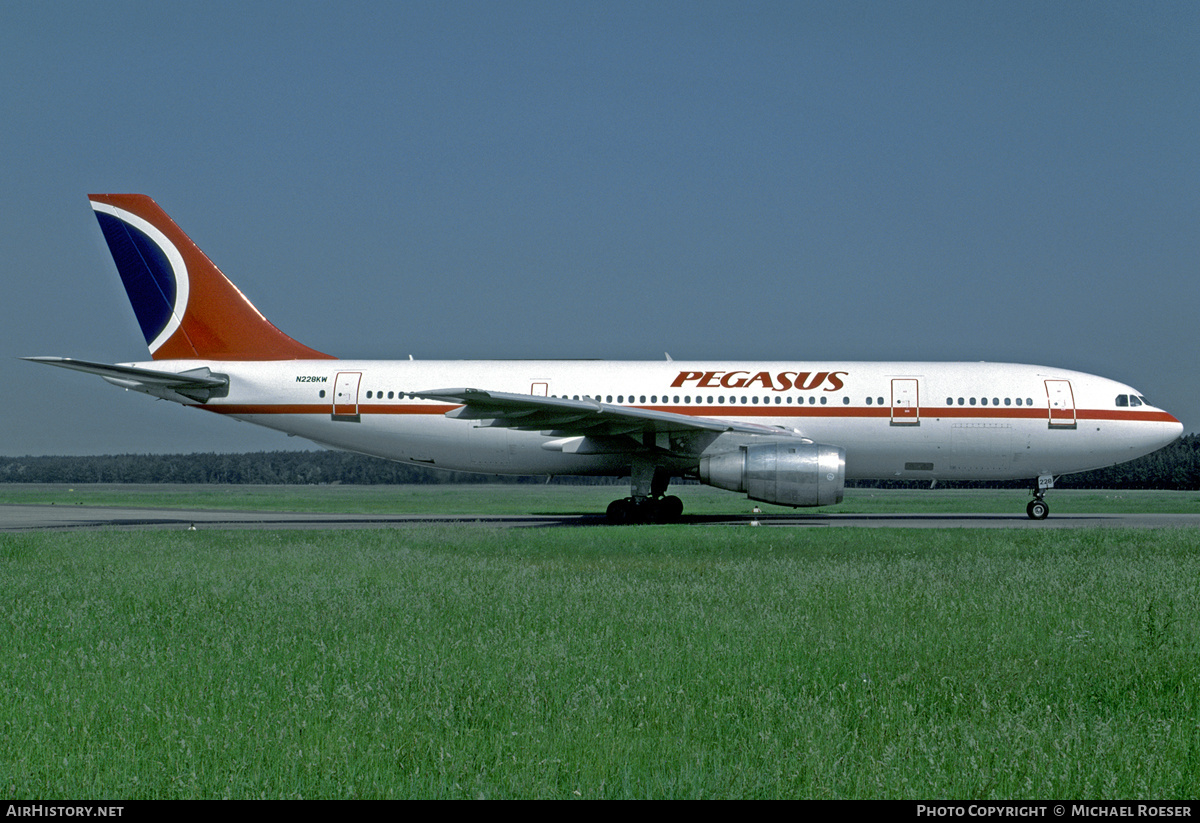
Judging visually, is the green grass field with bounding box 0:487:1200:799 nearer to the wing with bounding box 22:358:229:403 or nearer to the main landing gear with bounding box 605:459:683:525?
the main landing gear with bounding box 605:459:683:525

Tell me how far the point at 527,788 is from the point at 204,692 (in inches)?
94.6

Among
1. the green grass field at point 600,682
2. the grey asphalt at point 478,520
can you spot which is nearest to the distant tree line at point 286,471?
the grey asphalt at point 478,520

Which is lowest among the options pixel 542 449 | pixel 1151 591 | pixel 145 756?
pixel 145 756

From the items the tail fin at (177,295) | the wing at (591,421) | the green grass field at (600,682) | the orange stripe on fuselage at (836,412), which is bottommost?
the green grass field at (600,682)

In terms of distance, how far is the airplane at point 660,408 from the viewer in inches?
813

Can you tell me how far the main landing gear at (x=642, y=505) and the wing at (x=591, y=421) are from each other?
69 cm

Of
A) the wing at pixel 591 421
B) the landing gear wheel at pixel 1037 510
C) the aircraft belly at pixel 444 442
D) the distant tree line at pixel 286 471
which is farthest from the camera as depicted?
the distant tree line at pixel 286 471

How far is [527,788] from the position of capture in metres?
4.02

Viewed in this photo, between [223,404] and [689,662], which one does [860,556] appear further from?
[223,404]

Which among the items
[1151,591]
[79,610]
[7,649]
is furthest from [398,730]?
[1151,591]

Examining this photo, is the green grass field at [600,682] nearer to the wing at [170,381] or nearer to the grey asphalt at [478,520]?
the grey asphalt at [478,520]

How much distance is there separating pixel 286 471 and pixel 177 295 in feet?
171

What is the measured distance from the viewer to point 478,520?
21.3m

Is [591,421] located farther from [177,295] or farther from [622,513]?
[177,295]
